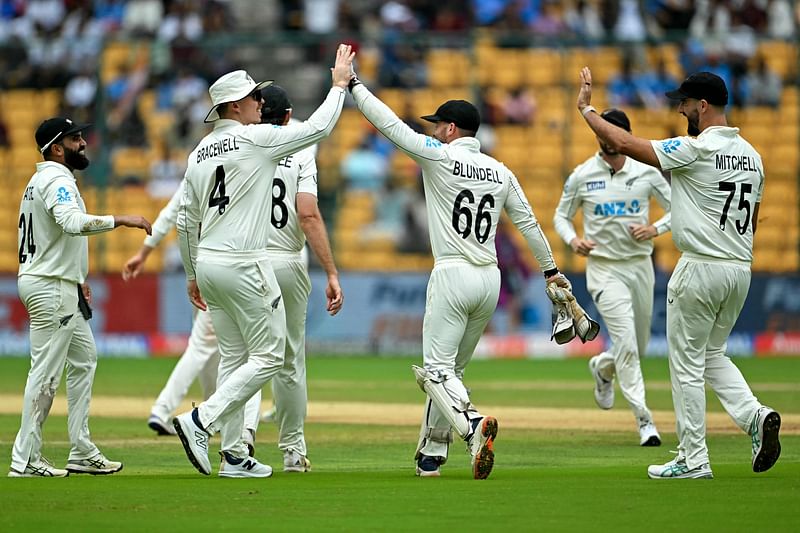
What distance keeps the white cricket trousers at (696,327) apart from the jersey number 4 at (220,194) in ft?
9.49

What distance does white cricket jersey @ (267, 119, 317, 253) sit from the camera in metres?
9.96

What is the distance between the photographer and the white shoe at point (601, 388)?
41.6 feet

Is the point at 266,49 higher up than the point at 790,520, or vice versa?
the point at 266,49

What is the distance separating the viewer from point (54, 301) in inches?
373

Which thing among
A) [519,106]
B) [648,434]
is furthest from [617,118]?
[519,106]

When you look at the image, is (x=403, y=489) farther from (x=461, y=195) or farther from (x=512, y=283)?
(x=512, y=283)

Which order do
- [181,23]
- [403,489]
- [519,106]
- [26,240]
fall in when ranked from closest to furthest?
1. [403,489]
2. [26,240]
3. [519,106]
4. [181,23]

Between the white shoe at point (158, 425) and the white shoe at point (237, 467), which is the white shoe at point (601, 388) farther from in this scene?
the white shoe at point (237, 467)

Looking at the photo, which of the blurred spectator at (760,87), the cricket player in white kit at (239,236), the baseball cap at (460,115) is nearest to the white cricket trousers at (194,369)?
the cricket player in white kit at (239,236)

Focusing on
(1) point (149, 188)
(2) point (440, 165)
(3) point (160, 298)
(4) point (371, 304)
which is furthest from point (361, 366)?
(2) point (440, 165)

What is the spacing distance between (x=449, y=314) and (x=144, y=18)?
21016mm

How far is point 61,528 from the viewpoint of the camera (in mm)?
7004

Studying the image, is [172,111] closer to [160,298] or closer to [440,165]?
[160,298]

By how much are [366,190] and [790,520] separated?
59.4 feet
